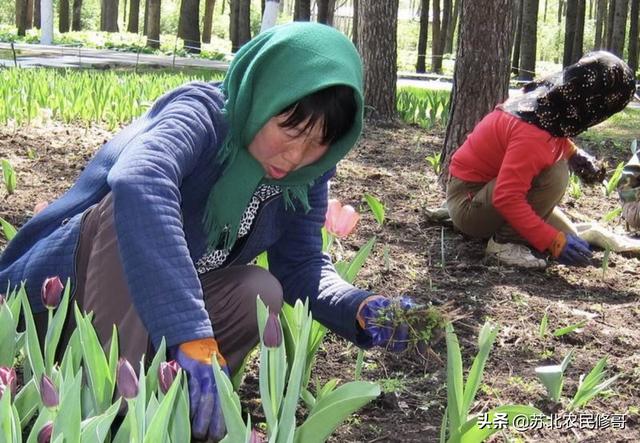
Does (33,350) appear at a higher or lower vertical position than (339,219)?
lower

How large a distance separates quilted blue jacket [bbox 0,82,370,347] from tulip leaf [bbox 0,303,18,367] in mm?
226

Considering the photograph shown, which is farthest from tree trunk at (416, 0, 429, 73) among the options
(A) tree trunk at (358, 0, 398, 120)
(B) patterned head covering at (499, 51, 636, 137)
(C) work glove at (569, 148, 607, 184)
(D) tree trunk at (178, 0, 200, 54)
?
(B) patterned head covering at (499, 51, 636, 137)

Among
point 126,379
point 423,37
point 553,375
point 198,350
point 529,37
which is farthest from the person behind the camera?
point 423,37

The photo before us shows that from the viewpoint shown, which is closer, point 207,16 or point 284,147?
point 284,147

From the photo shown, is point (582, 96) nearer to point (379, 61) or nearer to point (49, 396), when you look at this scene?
point (49, 396)

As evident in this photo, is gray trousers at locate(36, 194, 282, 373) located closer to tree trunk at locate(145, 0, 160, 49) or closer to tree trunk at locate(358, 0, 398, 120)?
tree trunk at locate(358, 0, 398, 120)

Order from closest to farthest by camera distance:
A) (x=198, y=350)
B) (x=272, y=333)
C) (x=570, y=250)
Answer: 1. (x=272, y=333)
2. (x=198, y=350)
3. (x=570, y=250)

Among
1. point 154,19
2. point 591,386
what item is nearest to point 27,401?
point 591,386

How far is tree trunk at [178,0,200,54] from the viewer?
1733cm

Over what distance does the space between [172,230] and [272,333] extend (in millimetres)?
284

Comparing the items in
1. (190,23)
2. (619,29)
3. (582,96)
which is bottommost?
(582,96)

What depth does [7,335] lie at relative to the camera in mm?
1410

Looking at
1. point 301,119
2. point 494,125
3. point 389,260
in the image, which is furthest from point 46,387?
point 494,125

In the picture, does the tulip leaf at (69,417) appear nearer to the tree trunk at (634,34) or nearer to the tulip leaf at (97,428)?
the tulip leaf at (97,428)
